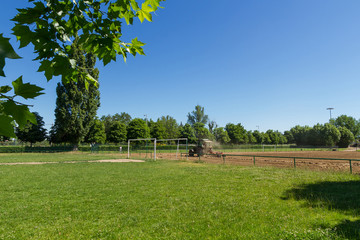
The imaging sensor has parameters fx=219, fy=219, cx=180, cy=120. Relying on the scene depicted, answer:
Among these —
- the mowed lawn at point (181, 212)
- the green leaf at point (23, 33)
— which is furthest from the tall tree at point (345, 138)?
the green leaf at point (23, 33)

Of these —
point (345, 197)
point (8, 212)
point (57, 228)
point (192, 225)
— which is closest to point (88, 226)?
point (57, 228)

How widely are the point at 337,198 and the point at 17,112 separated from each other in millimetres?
8815

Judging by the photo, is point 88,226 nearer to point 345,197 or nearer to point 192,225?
point 192,225

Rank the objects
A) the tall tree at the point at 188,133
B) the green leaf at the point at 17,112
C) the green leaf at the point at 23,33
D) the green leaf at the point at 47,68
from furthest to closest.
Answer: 1. the tall tree at the point at 188,133
2. the green leaf at the point at 47,68
3. the green leaf at the point at 23,33
4. the green leaf at the point at 17,112

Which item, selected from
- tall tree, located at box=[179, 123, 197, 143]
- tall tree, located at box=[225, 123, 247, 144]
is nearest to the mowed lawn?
tall tree, located at box=[179, 123, 197, 143]

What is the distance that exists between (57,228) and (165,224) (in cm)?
239

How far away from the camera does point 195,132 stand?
78.4 metres

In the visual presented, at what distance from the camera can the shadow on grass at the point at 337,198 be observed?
4455 mm

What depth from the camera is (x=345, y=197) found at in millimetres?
7285

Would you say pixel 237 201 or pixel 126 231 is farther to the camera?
pixel 237 201

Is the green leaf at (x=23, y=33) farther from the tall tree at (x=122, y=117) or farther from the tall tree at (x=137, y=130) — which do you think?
the tall tree at (x=122, y=117)

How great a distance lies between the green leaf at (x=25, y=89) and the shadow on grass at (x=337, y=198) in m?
5.31

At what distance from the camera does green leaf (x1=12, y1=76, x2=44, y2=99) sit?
1104mm

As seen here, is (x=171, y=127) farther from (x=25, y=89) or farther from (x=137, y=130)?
(x=25, y=89)
